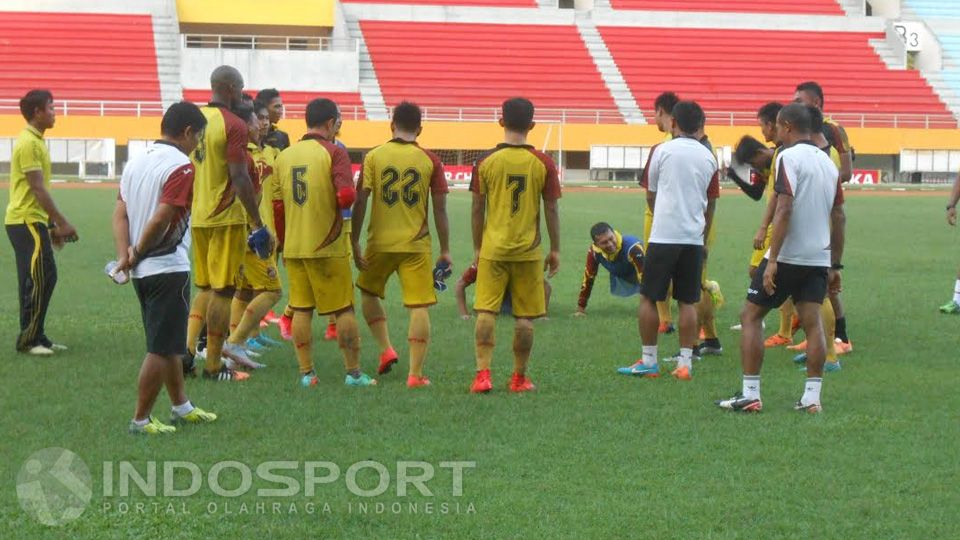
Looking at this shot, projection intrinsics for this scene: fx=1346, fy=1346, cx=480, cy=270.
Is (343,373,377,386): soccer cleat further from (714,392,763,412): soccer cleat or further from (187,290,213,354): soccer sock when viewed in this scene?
(714,392,763,412): soccer cleat

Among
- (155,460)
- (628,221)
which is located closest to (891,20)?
(628,221)

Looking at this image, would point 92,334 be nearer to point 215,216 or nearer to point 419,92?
point 215,216

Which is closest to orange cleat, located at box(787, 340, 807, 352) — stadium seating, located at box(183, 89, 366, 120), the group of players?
the group of players

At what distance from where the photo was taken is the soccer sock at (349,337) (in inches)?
356

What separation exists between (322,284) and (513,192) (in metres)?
1.43

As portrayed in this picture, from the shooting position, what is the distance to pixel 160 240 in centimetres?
732

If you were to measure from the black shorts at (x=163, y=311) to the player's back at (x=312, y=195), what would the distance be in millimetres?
1582

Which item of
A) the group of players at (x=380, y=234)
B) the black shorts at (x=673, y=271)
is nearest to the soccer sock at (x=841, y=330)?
the group of players at (x=380, y=234)

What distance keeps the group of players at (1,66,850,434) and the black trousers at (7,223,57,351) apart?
1.0 inches

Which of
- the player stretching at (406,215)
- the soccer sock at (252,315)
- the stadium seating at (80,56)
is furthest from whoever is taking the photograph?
the stadium seating at (80,56)

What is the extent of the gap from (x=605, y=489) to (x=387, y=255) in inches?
125

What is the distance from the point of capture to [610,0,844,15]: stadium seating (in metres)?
55.8

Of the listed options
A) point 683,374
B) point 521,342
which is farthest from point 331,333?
point 683,374

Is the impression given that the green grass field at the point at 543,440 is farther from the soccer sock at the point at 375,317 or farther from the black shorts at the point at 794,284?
the black shorts at the point at 794,284
